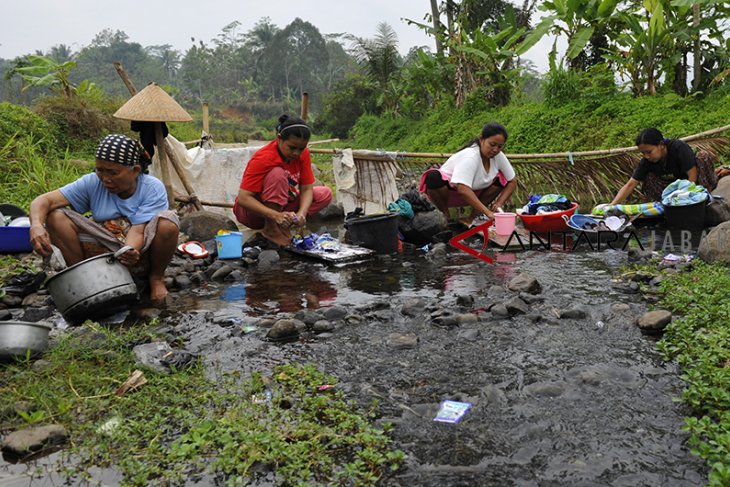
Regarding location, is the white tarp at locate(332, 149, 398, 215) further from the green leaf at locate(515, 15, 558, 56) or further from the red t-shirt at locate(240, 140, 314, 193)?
the green leaf at locate(515, 15, 558, 56)

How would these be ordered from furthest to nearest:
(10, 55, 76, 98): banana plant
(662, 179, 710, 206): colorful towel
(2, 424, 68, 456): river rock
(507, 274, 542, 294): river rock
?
(10, 55, 76, 98): banana plant → (662, 179, 710, 206): colorful towel → (507, 274, 542, 294): river rock → (2, 424, 68, 456): river rock

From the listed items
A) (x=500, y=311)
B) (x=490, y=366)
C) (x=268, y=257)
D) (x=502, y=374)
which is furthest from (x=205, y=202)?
(x=502, y=374)

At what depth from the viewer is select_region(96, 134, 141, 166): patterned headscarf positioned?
12.1ft

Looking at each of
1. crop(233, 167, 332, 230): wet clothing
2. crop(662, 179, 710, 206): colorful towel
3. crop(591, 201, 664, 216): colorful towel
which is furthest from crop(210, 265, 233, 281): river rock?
crop(662, 179, 710, 206): colorful towel

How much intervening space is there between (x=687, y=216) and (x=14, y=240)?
21.4 feet

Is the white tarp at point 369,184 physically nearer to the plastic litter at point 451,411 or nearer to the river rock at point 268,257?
the river rock at point 268,257

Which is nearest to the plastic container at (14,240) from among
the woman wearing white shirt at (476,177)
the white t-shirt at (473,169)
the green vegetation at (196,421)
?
the green vegetation at (196,421)

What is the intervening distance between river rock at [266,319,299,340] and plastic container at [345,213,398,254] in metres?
2.36

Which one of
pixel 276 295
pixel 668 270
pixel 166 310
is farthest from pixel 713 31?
pixel 166 310

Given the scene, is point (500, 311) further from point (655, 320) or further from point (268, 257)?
point (268, 257)

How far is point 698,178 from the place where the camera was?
6.32m

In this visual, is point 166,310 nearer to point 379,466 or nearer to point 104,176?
point 104,176

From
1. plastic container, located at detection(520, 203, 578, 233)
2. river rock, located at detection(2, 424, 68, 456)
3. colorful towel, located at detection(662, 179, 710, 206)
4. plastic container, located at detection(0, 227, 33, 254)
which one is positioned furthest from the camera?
plastic container, located at detection(520, 203, 578, 233)

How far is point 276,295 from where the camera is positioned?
4410 millimetres
